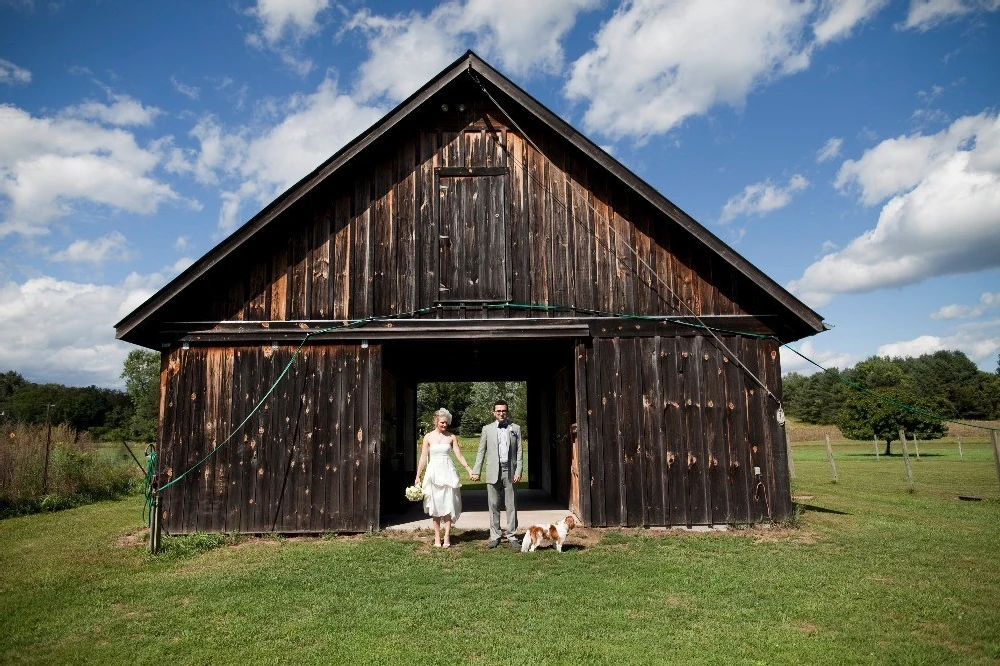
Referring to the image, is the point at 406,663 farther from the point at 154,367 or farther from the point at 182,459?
the point at 154,367

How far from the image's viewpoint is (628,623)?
5473 mm

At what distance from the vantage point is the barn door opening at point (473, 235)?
1026cm

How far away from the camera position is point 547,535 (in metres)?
8.29

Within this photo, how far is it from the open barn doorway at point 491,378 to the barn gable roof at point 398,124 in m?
2.70

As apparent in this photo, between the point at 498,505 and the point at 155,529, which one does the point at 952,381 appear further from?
the point at 155,529

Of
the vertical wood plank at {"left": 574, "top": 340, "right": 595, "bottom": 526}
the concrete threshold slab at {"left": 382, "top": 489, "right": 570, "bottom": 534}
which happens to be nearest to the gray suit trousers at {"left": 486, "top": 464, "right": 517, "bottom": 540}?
the concrete threshold slab at {"left": 382, "top": 489, "right": 570, "bottom": 534}

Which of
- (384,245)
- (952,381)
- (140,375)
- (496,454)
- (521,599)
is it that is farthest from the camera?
(952,381)

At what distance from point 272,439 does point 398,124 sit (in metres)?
5.39

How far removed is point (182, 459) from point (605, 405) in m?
6.67

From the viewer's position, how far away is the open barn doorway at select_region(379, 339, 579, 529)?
12.0 meters

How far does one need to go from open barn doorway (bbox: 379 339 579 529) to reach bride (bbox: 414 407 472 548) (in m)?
1.55

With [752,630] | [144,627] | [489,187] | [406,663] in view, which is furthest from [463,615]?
[489,187]

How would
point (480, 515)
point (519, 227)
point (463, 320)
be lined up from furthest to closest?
point (480, 515) → point (519, 227) → point (463, 320)

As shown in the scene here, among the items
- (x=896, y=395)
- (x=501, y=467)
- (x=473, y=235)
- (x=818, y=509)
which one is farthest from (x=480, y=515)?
(x=896, y=395)
